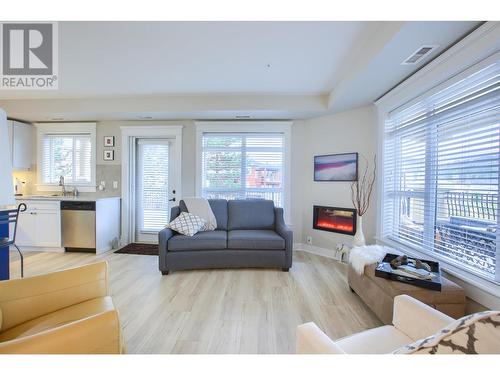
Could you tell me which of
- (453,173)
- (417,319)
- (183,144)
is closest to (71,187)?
(183,144)

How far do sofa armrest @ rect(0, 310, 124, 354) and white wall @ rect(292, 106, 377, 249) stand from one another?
3.27 m

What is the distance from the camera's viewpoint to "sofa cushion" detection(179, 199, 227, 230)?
11.4ft

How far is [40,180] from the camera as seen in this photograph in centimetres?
424

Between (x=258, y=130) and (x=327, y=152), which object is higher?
(x=258, y=130)

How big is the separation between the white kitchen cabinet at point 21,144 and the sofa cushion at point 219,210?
10.2 feet

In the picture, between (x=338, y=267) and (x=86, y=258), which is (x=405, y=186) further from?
(x=86, y=258)

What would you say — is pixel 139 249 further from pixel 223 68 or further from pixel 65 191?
pixel 223 68

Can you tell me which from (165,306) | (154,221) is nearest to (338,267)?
(165,306)

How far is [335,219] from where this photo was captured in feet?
12.0

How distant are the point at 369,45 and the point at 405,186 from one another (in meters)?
1.57

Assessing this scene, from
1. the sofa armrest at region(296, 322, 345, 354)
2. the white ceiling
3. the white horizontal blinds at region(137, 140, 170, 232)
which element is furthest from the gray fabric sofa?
the sofa armrest at region(296, 322, 345, 354)

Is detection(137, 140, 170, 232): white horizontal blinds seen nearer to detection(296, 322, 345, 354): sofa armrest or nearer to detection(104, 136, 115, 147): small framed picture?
detection(104, 136, 115, 147): small framed picture

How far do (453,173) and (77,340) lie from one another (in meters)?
2.72

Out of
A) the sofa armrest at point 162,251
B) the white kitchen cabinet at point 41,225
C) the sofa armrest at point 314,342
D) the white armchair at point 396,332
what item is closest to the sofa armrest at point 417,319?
the white armchair at point 396,332
